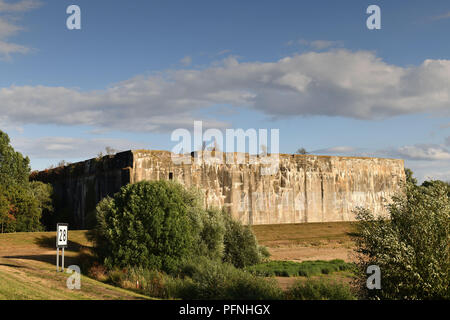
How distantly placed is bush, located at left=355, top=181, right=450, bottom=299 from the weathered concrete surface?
25.0 meters

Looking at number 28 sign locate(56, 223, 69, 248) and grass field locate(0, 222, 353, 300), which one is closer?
grass field locate(0, 222, 353, 300)

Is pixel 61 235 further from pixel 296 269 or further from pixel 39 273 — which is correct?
pixel 296 269

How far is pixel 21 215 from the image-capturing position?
4169cm

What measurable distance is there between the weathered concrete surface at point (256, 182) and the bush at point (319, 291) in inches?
947

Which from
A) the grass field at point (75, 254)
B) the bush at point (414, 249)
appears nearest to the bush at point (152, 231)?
the grass field at point (75, 254)

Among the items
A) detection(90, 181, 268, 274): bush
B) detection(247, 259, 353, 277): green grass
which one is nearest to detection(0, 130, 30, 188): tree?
detection(90, 181, 268, 274): bush

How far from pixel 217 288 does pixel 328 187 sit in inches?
1446

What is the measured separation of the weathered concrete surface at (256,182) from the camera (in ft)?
138

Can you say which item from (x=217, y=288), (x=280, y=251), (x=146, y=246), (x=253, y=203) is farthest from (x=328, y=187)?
(x=217, y=288)

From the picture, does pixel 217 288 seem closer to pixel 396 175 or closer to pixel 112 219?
pixel 112 219

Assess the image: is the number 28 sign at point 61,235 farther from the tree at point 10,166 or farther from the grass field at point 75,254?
the tree at point 10,166

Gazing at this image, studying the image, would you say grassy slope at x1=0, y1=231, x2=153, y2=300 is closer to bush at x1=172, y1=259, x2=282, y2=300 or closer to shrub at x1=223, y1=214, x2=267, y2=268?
bush at x1=172, y1=259, x2=282, y2=300

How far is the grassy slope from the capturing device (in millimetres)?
16705

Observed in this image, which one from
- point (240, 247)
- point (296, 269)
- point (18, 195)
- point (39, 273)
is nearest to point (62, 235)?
point (39, 273)
